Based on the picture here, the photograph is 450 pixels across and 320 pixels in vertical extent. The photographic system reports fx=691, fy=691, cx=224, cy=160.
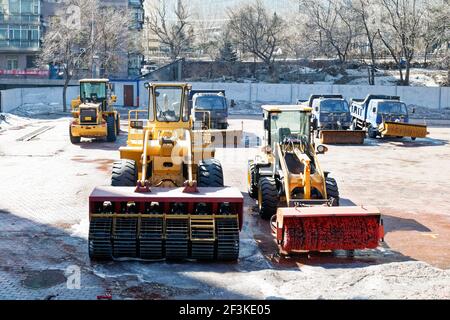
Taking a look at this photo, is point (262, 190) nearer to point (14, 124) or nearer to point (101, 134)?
point (101, 134)

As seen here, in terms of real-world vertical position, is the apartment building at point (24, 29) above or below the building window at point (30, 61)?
above

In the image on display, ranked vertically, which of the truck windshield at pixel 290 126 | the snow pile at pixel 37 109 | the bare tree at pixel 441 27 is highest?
the bare tree at pixel 441 27

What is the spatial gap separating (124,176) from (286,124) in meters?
4.29

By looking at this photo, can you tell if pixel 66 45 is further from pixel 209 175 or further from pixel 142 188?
pixel 142 188

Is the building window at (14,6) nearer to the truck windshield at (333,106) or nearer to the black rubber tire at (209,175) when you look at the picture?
the truck windshield at (333,106)

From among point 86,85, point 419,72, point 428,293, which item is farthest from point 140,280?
point 419,72

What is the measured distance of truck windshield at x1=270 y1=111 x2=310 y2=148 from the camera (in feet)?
53.7

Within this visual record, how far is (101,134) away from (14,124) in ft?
32.3

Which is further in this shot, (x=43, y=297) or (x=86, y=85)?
(x=86, y=85)

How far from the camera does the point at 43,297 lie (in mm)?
9977

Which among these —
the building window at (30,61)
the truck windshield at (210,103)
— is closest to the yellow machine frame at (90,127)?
the truck windshield at (210,103)

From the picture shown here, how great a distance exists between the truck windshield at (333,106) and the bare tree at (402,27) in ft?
81.7

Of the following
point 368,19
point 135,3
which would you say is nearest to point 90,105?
point 368,19

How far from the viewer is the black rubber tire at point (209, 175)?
14.6m
